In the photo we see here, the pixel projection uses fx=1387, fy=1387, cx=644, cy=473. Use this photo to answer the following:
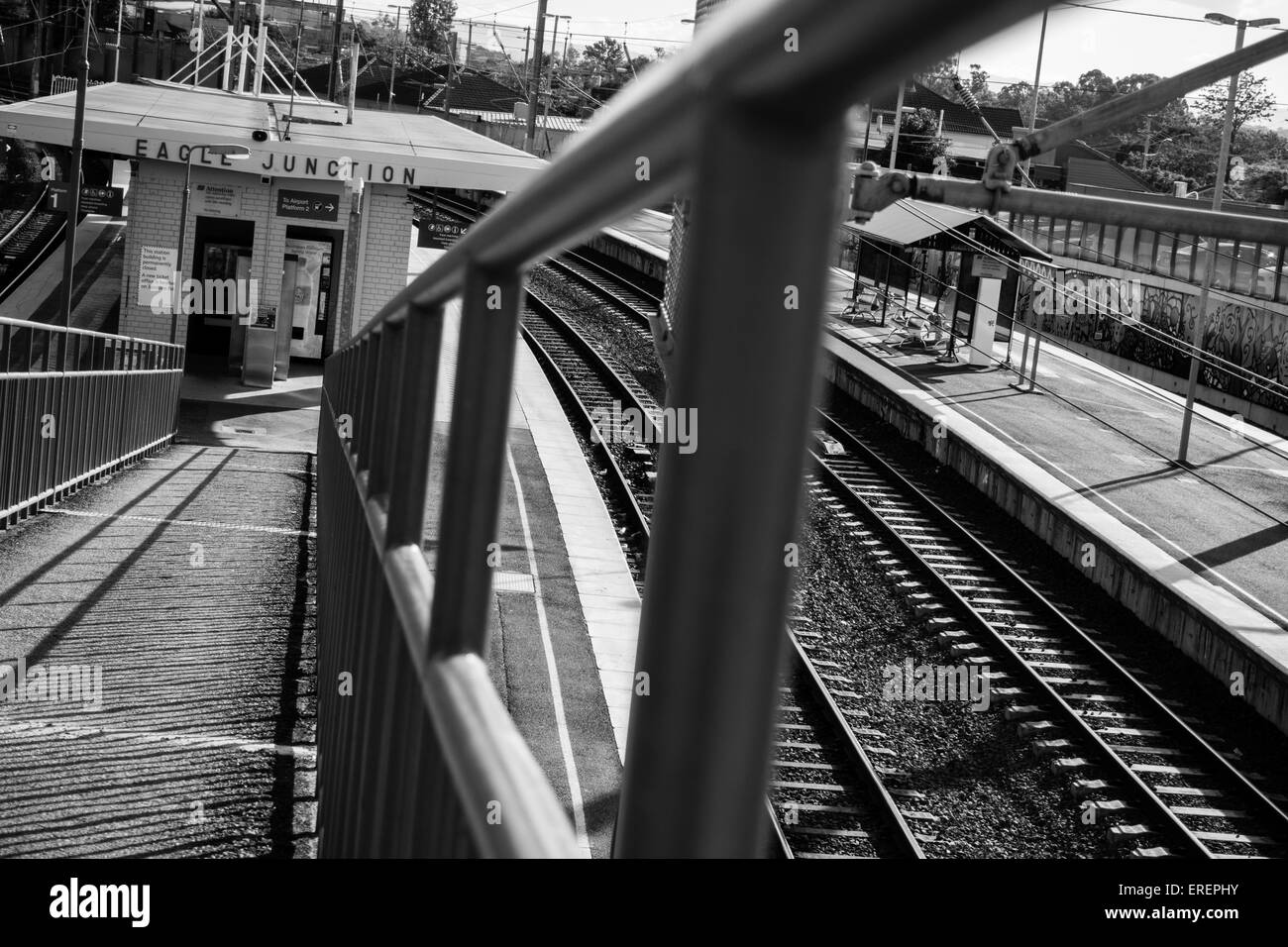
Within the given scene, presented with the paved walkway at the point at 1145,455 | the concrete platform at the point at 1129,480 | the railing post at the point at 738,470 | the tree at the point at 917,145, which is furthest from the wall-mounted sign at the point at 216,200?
the tree at the point at 917,145

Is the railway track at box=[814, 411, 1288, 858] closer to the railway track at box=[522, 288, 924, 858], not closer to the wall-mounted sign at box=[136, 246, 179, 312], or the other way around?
the railway track at box=[522, 288, 924, 858]

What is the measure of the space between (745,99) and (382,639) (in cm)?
195

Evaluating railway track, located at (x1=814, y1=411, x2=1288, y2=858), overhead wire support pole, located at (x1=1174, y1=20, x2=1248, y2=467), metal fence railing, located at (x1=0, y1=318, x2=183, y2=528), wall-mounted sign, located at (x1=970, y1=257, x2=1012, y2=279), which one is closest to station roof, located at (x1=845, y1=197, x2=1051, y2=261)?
wall-mounted sign, located at (x1=970, y1=257, x2=1012, y2=279)

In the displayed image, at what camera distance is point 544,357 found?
23.8 metres

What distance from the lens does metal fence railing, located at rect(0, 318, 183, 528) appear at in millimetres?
9898

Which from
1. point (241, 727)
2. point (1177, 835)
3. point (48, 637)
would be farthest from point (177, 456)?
point (1177, 835)

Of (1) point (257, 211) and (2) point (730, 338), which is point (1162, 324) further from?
(2) point (730, 338)

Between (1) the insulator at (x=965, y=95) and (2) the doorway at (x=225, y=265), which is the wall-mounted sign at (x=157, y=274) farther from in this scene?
(1) the insulator at (x=965, y=95)

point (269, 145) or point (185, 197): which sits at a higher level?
point (269, 145)

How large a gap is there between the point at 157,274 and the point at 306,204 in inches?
98.1

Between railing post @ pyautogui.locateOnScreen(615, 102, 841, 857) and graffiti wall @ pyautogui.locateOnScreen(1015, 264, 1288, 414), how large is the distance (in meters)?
23.4

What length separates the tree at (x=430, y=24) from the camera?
10912cm

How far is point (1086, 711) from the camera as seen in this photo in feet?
34.3

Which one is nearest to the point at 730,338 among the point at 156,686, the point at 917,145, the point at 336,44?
the point at 156,686
